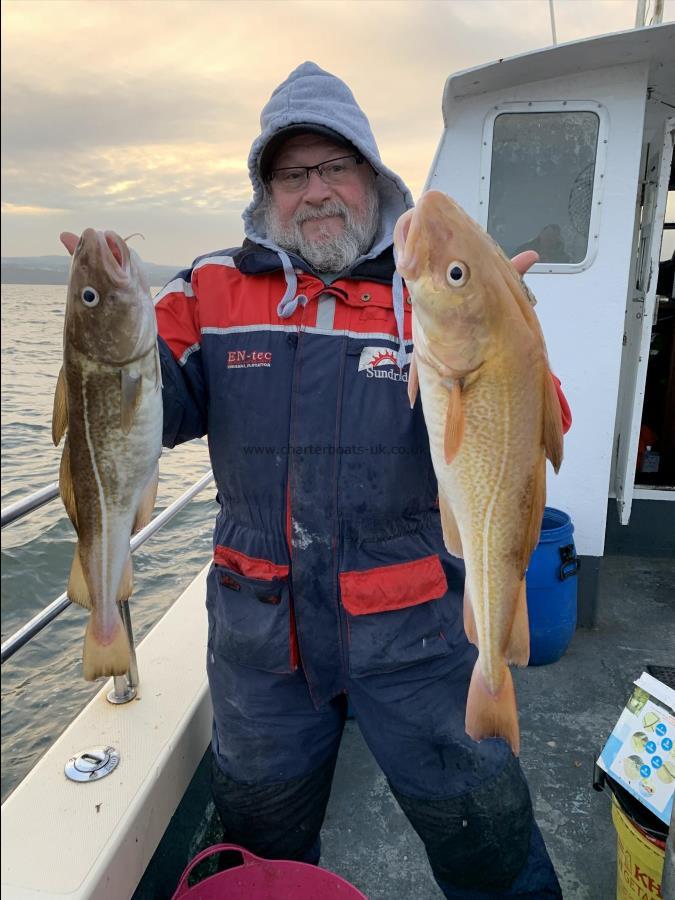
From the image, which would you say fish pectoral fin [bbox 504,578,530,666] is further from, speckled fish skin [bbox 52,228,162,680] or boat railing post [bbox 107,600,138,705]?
boat railing post [bbox 107,600,138,705]

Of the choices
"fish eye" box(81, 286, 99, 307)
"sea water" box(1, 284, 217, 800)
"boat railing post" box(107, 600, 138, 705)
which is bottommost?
"sea water" box(1, 284, 217, 800)

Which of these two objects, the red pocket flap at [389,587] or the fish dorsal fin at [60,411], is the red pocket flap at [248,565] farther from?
the fish dorsal fin at [60,411]

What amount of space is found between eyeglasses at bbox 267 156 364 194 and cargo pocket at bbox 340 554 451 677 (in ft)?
4.58


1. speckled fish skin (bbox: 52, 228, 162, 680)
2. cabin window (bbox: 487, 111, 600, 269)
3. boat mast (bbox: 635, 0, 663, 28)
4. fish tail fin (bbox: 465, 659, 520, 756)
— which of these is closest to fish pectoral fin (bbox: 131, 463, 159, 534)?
speckled fish skin (bbox: 52, 228, 162, 680)

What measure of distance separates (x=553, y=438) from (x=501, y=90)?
3.62 m

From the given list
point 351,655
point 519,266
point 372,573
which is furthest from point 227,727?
point 519,266

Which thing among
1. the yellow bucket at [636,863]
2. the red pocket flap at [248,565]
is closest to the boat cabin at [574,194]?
the yellow bucket at [636,863]

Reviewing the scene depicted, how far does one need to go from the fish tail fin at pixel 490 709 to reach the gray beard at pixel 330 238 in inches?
56.3

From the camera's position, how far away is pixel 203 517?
11.1m

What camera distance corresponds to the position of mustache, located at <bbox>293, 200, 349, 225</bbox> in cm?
245

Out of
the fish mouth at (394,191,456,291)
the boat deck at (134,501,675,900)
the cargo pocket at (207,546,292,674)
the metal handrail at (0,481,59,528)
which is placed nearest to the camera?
the fish mouth at (394,191,456,291)

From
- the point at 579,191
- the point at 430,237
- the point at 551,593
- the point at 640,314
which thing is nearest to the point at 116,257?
the point at 430,237

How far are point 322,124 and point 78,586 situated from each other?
5.58 feet

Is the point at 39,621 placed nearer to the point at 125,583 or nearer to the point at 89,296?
the point at 125,583
